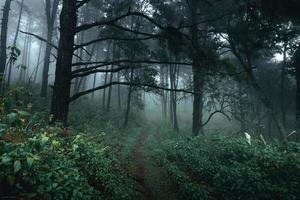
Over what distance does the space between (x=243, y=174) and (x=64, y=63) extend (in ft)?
19.5

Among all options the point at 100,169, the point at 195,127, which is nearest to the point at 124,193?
the point at 100,169

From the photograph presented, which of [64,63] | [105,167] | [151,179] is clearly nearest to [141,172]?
[151,179]

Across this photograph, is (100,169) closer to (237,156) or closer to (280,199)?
(280,199)

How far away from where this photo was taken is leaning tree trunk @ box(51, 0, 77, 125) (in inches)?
334

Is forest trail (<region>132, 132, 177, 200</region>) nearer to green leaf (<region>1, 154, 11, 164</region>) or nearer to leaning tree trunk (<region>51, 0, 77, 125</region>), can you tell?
leaning tree trunk (<region>51, 0, 77, 125</region>)

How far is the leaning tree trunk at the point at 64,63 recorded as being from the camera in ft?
27.9

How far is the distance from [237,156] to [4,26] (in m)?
18.9

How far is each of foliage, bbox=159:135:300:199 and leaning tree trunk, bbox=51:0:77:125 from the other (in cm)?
426

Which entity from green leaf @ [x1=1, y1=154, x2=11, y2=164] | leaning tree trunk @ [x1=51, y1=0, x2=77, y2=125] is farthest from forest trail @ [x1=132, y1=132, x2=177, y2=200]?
green leaf @ [x1=1, y1=154, x2=11, y2=164]

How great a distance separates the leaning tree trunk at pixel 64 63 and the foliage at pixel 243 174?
4.26m

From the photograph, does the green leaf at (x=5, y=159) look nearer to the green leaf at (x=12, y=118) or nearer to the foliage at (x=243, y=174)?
the green leaf at (x=12, y=118)

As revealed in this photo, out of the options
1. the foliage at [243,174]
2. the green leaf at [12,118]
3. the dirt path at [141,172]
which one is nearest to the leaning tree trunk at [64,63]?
the dirt path at [141,172]

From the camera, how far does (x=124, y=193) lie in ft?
23.2

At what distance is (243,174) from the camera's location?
27.2 feet
